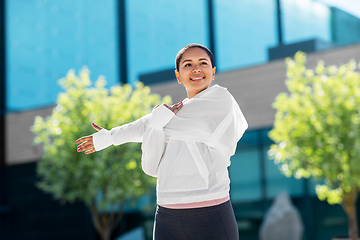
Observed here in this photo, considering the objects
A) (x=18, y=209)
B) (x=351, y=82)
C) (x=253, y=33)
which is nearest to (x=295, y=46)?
(x=253, y=33)

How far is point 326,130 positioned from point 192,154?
7014mm

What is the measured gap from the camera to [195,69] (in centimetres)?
240

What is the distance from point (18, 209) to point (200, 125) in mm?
16697

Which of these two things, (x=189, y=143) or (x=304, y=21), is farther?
(x=304, y=21)

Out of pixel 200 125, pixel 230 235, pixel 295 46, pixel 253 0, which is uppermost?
pixel 253 0

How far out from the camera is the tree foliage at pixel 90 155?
11.1 meters

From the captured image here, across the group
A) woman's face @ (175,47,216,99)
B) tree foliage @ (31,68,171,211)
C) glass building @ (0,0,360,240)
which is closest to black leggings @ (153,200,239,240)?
woman's face @ (175,47,216,99)

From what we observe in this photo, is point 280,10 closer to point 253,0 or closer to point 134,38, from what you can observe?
point 253,0

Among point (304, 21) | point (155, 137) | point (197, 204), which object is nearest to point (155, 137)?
point (155, 137)

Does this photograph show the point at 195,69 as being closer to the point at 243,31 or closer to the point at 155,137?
the point at 155,137

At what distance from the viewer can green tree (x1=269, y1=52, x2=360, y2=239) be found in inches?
339

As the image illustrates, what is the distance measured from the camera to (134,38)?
655 inches

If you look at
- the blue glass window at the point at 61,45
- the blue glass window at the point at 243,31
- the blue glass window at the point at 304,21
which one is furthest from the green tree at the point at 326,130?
the blue glass window at the point at 61,45

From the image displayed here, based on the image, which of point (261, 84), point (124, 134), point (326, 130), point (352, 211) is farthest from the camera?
point (261, 84)
